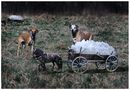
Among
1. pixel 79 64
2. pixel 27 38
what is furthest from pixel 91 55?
pixel 27 38

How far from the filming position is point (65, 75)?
649 cm

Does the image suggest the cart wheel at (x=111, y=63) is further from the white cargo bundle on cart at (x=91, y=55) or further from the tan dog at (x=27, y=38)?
the tan dog at (x=27, y=38)

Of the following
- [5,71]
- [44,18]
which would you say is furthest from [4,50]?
[44,18]

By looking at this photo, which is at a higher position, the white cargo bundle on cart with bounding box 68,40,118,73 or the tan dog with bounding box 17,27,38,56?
the tan dog with bounding box 17,27,38,56

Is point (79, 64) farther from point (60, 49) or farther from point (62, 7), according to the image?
point (62, 7)

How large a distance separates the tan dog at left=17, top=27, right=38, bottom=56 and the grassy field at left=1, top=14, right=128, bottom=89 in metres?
0.07

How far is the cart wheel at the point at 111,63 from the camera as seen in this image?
661 centimetres

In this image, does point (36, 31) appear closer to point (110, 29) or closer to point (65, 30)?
point (65, 30)

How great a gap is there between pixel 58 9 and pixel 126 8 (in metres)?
1.09

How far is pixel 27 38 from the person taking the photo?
6609mm

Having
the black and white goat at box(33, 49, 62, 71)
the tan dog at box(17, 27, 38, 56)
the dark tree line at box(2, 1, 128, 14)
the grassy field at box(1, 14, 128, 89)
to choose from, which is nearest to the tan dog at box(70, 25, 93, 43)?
the grassy field at box(1, 14, 128, 89)

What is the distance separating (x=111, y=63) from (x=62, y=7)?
1.19 metres

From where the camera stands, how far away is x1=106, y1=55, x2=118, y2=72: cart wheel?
661 centimetres

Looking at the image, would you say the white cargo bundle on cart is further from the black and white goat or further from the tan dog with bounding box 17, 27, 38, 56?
the tan dog with bounding box 17, 27, 38, 56
